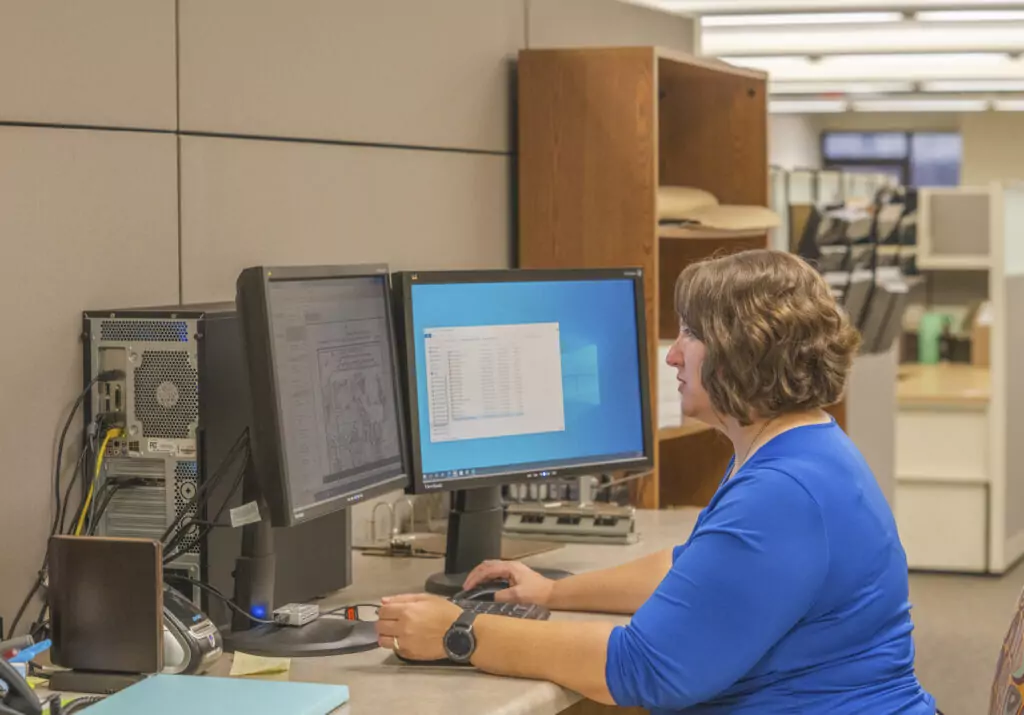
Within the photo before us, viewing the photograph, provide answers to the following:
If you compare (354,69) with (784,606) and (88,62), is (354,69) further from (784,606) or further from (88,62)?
(784,606)

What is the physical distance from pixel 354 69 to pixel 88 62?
71 centimetres

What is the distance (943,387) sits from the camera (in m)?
6.33

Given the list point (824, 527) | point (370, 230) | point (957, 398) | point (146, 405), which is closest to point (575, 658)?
point (824, 527)

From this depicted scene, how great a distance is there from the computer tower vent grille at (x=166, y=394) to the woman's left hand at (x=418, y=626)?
0.41 meters

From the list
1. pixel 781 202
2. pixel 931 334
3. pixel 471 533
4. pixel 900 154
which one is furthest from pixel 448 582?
pixel 900 154

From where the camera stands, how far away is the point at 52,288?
2100mm

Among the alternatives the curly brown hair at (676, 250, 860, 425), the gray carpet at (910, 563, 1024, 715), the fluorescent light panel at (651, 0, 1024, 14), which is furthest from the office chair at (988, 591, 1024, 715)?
the fluorescent light panel at (651, 0, 1024, 14)

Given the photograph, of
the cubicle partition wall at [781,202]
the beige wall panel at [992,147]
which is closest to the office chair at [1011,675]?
the cubicle partition wall at [781,202]

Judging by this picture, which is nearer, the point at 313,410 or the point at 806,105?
the point at 313,410

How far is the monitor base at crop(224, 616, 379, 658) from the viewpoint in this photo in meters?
1.93

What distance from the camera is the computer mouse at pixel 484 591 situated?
2172 millimetres

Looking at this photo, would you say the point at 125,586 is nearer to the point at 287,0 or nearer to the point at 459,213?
the point at 287,0

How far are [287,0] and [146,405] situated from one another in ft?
2.92

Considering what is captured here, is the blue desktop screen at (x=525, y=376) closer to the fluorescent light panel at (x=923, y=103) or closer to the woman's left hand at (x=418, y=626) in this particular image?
the woman's left hand at (x=418, y=626)
